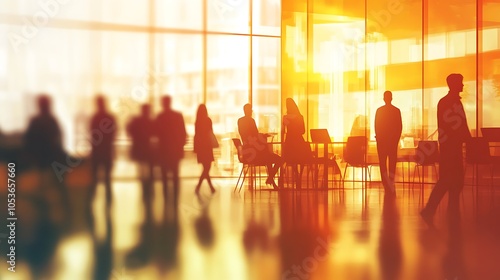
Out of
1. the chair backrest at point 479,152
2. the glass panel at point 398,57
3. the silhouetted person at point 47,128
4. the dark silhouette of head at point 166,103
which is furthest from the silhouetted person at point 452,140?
the glass panel at point 398,57

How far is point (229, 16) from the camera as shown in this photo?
17375 millimetres

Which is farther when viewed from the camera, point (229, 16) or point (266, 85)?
point (229, 16)

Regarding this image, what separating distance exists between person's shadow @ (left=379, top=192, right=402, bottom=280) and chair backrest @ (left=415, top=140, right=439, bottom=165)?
16.5 ft

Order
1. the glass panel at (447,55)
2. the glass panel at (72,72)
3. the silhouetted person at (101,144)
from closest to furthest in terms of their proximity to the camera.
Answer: the silhouetted person at (101,144), the glass panel at (447,55), the glass panel at (72,72)

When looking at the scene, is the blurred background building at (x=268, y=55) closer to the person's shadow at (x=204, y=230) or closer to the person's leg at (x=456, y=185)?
the person's leg at (x=456, y=185)

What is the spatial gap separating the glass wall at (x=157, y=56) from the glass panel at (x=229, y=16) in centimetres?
3

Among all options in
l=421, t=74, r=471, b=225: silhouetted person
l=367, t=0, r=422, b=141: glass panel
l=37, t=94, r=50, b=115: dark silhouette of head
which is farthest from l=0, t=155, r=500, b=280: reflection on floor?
l=367, t=0, r=422, b=141: glass panel

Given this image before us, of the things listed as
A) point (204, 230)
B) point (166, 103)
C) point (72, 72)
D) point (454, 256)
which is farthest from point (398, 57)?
point (454, 256)

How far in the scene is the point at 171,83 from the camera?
18.8 metres

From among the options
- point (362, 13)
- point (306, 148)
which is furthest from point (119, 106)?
point (306, 148)

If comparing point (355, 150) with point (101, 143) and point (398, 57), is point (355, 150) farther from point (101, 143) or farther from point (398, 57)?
point (101, 143)

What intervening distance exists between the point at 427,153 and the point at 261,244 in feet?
29.3

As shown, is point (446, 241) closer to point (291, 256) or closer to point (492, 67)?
point (291, 256)

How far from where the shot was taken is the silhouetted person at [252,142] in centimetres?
1184
